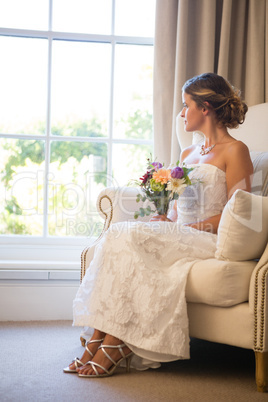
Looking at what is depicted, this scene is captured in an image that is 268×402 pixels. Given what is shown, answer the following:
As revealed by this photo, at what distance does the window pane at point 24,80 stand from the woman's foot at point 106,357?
6.91 ft

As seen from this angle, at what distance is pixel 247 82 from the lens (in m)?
3.73

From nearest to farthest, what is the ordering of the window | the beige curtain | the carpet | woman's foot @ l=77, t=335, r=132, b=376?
the carpet < woman's foot @ l=77, t=335, r=132, b=376 < the beige curtain < the window

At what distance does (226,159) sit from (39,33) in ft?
6.36

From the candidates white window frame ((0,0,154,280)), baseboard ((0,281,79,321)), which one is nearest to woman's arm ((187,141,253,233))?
baseboard ((0,281,79,321))

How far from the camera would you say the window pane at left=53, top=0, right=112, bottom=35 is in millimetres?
3959

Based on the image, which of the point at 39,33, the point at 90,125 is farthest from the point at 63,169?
the point at 39,33

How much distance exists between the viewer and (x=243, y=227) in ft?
7.18

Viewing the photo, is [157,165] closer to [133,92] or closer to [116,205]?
[116,205]

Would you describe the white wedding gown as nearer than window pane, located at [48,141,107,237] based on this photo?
Yes

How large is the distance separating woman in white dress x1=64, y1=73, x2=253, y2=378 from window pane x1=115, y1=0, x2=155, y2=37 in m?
1.68

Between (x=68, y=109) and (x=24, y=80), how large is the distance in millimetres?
386

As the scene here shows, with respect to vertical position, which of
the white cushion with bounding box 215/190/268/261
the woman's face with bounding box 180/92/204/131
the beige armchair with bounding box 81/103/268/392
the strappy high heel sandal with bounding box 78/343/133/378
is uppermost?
the woman's face with bounding box 180/92/204/131

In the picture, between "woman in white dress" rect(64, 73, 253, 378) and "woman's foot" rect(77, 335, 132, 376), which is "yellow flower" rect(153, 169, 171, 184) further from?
"woman's foot" rect(77, 335, 132, 376)

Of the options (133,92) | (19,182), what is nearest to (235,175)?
(133,92)
